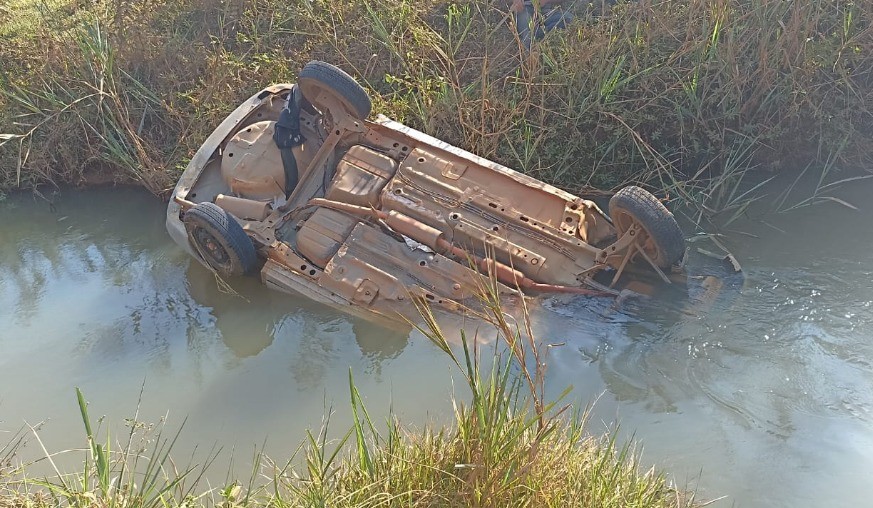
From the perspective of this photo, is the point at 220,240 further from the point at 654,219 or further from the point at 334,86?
the point at 654,219

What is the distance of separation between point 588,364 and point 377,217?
1.86m

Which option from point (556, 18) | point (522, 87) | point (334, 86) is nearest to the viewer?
point (334, 86)

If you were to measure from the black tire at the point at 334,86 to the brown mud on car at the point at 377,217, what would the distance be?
11mm

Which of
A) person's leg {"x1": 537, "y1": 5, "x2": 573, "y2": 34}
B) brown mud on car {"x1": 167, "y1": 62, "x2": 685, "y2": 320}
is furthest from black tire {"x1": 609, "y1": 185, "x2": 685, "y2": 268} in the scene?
person's leg {"x1": 537, "y1": 5, "x2": 573, "y2": 34}

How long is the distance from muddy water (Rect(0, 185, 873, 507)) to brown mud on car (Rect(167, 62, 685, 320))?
29 centimetres

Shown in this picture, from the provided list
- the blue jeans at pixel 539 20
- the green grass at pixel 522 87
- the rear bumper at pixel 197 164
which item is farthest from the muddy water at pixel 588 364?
the blue jeans at pixel 539 20

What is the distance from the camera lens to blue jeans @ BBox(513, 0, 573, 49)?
7.57 metres

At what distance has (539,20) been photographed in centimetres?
748

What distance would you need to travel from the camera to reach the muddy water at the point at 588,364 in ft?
13.6

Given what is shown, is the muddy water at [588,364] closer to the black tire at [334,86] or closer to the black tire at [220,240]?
the black tire at [220,240]

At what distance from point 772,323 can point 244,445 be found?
3446 millimetres

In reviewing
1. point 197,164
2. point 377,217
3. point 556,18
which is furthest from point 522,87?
point 197,164

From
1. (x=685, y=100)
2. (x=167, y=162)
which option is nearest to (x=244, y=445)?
(x=167, y=162)

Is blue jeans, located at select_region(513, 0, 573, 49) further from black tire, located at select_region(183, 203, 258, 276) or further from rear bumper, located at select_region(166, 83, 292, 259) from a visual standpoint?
black tire, located at select_region(183, 203, 258, 276)
